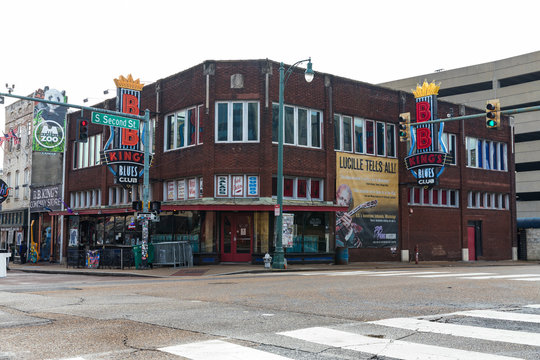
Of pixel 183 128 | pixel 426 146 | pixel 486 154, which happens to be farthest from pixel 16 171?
Answer: pixel 486 154

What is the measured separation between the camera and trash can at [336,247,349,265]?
2877 centimetres

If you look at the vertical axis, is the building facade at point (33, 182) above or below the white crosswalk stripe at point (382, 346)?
above

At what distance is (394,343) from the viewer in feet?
22.2

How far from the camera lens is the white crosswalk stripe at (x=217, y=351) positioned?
602 centimetres

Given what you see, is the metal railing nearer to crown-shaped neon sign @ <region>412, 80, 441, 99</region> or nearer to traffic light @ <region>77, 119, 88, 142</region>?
traffic light @ <region>77, 119, 88, 142</region>

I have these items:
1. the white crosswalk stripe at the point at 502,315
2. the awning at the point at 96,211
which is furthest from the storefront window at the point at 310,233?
the white crosswalk stripe at the point at 502,315

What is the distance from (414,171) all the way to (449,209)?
15.7 ft

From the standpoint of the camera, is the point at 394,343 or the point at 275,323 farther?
the point at 275,323

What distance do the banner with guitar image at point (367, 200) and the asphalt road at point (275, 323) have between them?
17267mm

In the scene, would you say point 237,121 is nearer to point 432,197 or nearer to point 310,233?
point 310,233

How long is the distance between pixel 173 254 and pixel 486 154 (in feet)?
80.3

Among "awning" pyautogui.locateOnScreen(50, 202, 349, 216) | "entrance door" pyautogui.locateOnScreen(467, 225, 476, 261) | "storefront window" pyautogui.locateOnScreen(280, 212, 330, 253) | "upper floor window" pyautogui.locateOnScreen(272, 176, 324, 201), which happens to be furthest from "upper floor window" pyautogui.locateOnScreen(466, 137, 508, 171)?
"storefront window" pyautogui.locateOnScreen(280, 212, 330, 253)

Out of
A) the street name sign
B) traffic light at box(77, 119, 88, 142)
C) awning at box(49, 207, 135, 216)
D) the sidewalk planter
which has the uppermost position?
the street name sign

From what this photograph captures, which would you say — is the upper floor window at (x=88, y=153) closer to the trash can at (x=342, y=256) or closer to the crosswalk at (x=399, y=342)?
the trash can at (x=342, y=256)
